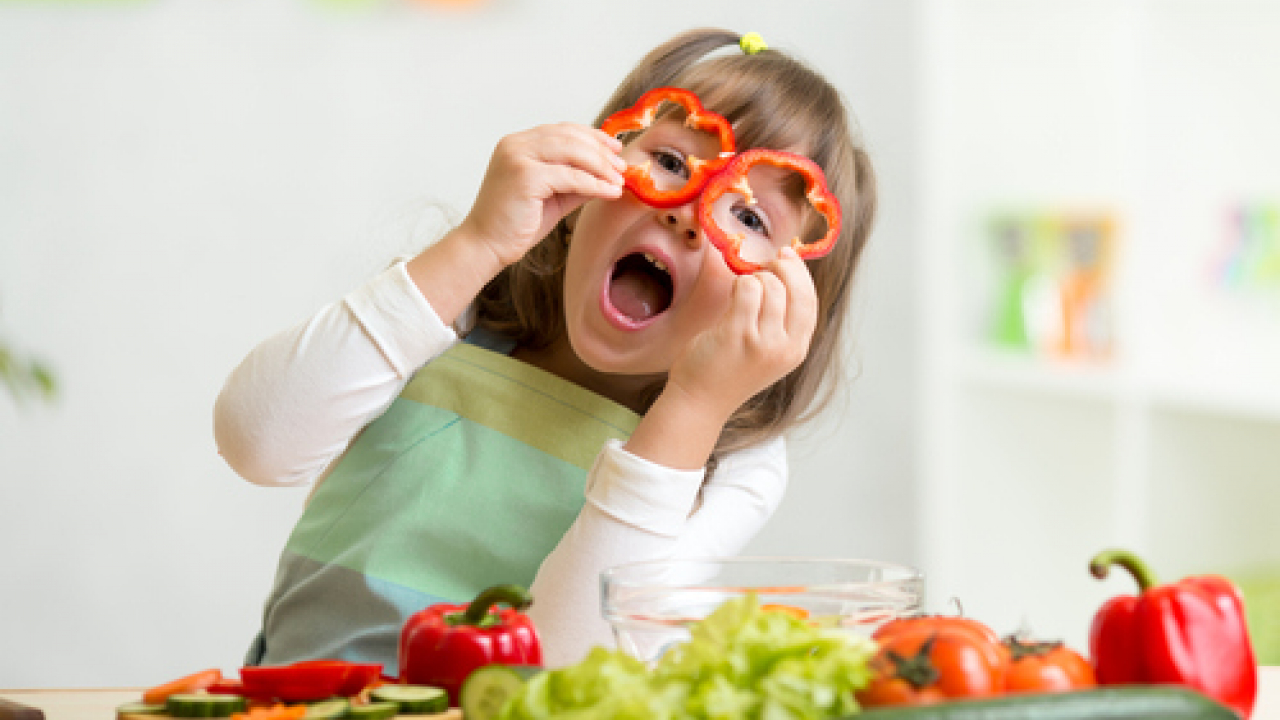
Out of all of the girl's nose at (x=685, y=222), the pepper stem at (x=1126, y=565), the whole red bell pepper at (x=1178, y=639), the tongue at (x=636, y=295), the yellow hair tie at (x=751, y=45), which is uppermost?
the yellow hair tie at (x=751, y=45)

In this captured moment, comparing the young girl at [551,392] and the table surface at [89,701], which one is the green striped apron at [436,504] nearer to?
the young girl at [551,392]

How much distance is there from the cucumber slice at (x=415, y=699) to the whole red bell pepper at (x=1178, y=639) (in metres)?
0.36

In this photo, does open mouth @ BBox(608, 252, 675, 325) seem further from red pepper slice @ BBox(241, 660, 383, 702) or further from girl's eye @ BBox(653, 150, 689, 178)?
red pepper slice @ BBox(241, 660, 383, 702)

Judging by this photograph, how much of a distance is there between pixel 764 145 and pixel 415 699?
0.84 metres

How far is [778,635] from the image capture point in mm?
626

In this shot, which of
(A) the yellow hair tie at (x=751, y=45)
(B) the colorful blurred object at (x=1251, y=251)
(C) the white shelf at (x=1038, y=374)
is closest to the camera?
(A) the yellow hair tie at (x=751, y=45)

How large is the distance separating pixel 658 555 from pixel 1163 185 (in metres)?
1.74

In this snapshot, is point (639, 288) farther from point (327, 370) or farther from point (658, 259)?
point (327, 370)

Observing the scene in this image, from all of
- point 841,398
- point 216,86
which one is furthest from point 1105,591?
point 216,86

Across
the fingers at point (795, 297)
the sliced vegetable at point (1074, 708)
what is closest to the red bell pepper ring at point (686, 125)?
the fingers at point (795, 297)

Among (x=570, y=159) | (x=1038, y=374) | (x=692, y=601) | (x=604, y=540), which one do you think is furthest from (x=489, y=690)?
(x=1038, y=374)

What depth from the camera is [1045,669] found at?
2.19ft

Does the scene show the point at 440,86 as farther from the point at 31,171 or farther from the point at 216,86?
the point at 31,171

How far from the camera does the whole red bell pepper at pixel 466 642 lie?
0.76m
